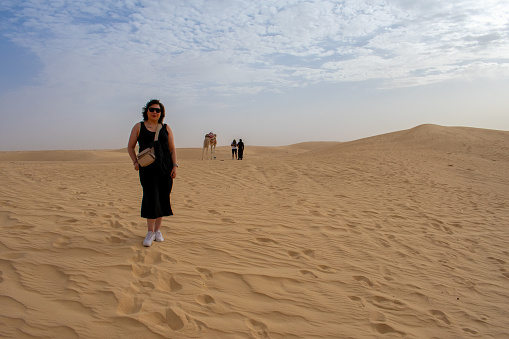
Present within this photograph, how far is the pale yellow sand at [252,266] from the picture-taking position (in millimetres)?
2846

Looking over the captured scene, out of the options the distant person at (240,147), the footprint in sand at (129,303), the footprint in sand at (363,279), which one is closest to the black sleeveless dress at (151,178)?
the footprint in sand at (129,303)

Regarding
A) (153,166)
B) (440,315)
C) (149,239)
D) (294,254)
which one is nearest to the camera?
(440,315)

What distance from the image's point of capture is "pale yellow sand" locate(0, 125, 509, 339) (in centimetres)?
285

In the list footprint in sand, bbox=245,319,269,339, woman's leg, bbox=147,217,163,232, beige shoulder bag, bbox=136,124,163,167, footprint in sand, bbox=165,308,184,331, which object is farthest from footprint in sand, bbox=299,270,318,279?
beige shoulder bag, bbox=136,124,163,167

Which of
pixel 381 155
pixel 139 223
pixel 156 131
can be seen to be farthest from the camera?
pixel 381 155

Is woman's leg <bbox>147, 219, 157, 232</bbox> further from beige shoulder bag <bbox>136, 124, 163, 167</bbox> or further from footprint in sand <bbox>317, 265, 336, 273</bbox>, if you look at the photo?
footprint in sand <bbox>317, 265, 336, 273</bbox>

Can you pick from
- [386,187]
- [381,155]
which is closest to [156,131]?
[386,187]

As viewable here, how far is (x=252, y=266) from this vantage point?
399 centimetres

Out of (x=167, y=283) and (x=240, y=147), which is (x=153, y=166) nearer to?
(x=167, y=283)

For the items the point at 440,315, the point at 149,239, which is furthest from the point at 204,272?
the point at 440,315

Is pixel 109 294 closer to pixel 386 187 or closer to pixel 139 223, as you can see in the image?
pixel 139 223

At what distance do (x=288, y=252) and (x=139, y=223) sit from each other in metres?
2.43

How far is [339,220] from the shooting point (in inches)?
250

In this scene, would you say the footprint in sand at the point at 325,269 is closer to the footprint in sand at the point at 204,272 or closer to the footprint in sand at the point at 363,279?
the footprint in sand at the point at 363,279
